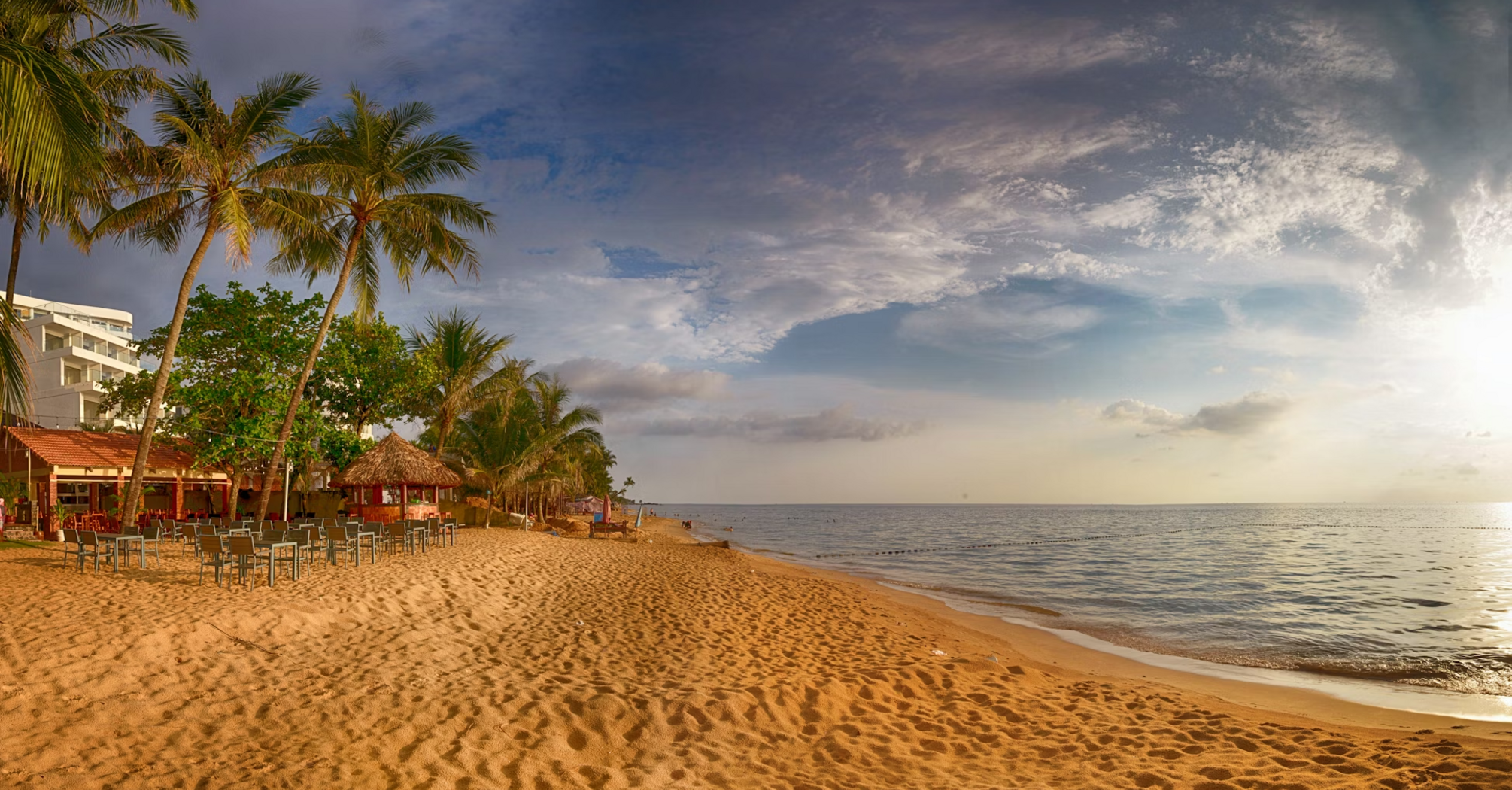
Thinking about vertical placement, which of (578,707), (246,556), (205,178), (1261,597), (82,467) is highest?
(205,178)

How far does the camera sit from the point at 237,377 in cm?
2023

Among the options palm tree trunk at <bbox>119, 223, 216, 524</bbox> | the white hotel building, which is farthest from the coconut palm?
the white hotel building

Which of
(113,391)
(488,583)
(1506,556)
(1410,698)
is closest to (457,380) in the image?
(113,391)

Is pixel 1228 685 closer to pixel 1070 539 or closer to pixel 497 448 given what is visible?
pixel 497 448

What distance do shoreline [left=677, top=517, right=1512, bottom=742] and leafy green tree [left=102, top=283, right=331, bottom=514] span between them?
59.0 ft

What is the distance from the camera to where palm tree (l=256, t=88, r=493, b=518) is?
17.7 m

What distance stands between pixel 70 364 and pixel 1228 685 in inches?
2335

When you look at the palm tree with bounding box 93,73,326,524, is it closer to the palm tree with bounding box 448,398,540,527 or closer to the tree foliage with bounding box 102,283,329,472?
the tree foliage with bounding box 102,283,329,472

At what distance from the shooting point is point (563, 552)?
17.8 m

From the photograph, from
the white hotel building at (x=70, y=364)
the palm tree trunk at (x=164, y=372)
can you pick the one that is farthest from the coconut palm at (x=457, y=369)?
the white hotel building at (x=70, y=364)

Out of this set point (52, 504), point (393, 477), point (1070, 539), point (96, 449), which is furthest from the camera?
point (1070, 539)

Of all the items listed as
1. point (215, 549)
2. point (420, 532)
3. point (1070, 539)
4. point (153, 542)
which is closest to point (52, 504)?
point (153, 542)

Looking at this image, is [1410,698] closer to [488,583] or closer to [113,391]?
[488,583]

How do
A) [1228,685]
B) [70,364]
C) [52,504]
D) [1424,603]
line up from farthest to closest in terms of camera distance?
1. [70,364]
2. [52,504]
3. [1424,603]
4. [1228,685]
